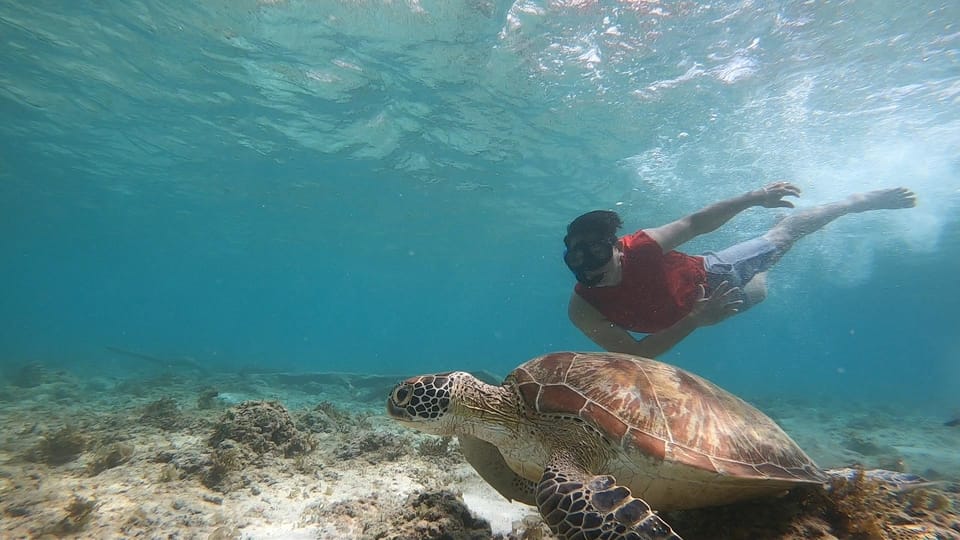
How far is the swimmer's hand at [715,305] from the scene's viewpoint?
5.15 metres

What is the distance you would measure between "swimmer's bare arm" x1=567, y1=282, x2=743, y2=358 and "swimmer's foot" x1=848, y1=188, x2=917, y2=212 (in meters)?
3.93

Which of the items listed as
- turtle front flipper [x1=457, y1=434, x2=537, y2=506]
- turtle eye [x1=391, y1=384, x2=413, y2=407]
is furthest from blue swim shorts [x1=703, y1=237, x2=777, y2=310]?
turtle eye [x1=391, y1=384, x2=413, y2=407]

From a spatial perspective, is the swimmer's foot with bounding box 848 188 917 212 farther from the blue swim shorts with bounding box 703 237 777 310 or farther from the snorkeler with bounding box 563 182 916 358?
the snorkeler with bounding box 563 182 916 358

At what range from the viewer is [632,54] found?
11336 mm

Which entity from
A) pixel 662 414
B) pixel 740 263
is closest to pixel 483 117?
pixel 740 263

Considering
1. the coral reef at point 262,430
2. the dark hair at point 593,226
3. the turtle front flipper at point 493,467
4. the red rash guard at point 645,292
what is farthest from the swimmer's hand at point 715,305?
the coral reef at point 262,430

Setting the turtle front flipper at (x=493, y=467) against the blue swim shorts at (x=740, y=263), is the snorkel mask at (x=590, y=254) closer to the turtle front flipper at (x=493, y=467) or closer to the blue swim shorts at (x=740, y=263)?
the blue swim shorts at (x=740, y=263)

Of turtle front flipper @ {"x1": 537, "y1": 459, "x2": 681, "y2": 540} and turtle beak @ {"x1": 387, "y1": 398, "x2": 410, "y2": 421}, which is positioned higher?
turtle beak @ {"x1": 387, "y1": 398, "x2": 410, "y2": 421}

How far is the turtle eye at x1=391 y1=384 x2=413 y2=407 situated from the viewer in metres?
2.86

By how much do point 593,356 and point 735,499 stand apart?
1.31 m

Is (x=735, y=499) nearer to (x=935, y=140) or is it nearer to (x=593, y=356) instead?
(x=593, y=356)

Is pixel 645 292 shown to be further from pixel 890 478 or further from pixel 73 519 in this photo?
pixel 73 519

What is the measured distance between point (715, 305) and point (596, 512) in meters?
4.13

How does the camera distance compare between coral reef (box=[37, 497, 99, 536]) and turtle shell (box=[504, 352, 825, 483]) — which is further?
coral reef (box=[37, 497, 99, 536])
